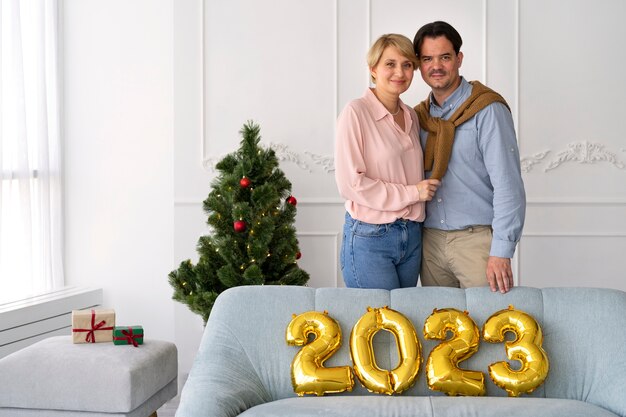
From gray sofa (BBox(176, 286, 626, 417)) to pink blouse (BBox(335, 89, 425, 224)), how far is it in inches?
11.6

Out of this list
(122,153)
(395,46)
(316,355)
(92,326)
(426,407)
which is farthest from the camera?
(122,153)

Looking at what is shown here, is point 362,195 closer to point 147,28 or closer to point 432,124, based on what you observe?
point 432,124

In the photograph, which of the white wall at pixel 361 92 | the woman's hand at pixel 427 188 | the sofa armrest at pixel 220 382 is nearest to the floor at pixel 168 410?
the white wall at pixel 361 92

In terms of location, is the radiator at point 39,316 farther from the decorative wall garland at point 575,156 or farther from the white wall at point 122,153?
the decorative wall garland at point 575,156

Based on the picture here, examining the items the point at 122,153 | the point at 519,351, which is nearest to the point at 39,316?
the point at 122,153

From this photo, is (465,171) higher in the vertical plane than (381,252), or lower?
higher

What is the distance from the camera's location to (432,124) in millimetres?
2930

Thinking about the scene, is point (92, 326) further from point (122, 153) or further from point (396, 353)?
point (122, 153)

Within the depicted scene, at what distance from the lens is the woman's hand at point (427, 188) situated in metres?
2.75

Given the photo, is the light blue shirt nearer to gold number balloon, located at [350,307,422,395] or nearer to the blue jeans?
the blue jeans

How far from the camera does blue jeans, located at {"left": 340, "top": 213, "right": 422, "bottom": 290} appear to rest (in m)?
2.82

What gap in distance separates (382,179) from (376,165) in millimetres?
55

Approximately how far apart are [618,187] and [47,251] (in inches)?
136

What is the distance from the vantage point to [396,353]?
8.70 ft
